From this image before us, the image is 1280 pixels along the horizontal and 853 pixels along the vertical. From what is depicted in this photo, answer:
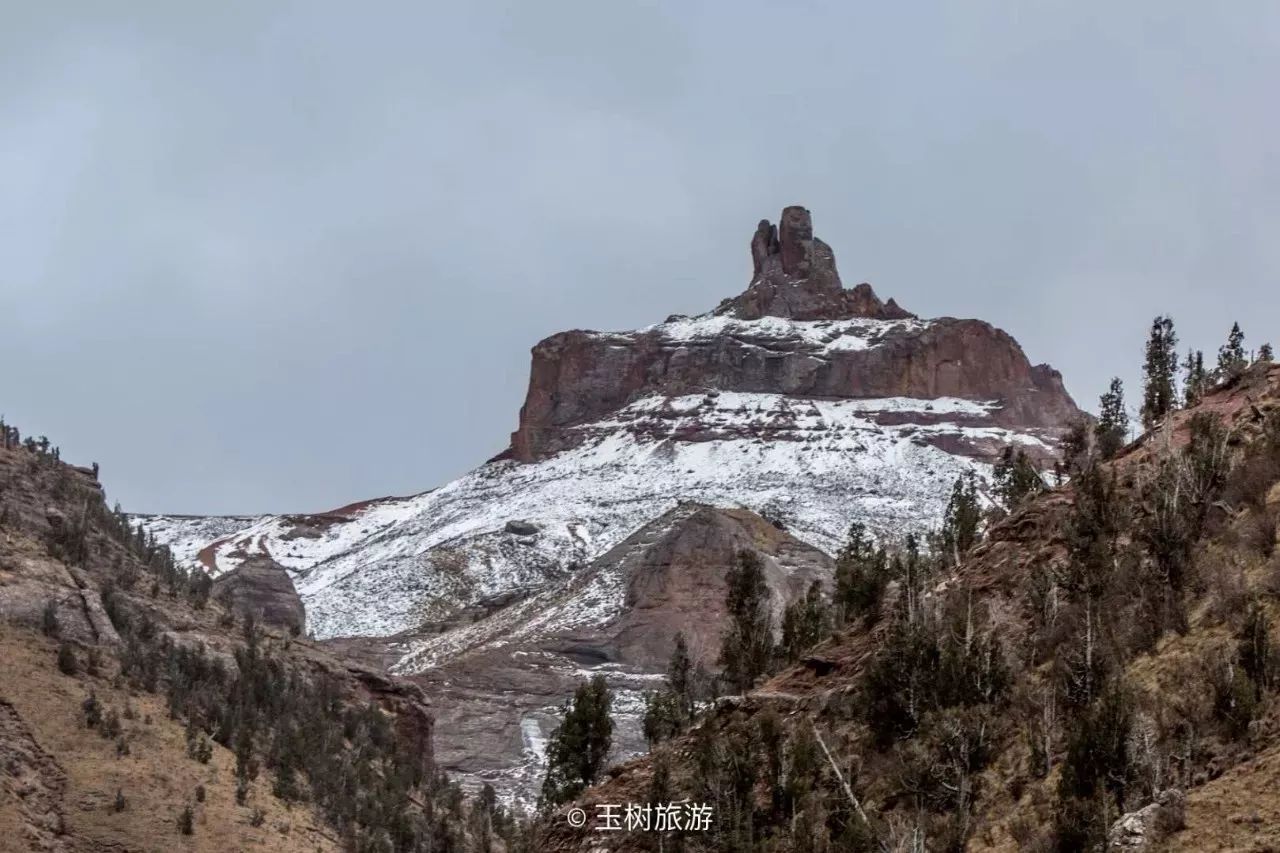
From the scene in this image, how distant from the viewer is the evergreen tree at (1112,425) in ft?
122

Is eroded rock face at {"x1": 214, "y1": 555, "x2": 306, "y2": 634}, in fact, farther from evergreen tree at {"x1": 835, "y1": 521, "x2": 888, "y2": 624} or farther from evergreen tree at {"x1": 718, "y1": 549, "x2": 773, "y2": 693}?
evergreen tree at {"x1": 835, "y1": 521, "x2": 888, "y2": 624}

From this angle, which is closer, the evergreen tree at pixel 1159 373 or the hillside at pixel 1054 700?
the hillside at pixel 1054 700

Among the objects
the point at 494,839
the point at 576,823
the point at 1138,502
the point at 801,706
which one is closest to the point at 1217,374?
the point at 1138,502

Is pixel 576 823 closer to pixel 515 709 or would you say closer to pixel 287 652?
pixel 287 652

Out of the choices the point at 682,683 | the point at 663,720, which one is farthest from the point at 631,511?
the point at 663,720

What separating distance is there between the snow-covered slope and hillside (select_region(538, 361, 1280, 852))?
299 ft

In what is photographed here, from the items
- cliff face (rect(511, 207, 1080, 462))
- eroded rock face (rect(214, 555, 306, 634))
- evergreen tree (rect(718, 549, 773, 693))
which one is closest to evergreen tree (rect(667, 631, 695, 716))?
evergreen tree (rect(718, 549, 773, 693))

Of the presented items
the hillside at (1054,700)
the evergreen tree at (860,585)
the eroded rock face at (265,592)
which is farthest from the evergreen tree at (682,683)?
the eroded rock face at (265,592)

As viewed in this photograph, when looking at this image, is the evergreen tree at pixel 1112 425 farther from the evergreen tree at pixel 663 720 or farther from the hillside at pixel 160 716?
the hillside at pixel 160 716

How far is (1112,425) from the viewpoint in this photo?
1668 inches

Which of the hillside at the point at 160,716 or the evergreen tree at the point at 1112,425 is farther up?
the evergreen tree at the point at 1112,425

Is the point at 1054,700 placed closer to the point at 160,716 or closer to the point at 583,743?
the point at 583,743

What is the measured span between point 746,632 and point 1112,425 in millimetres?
13431

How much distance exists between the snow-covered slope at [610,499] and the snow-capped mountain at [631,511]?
42 centimetres
